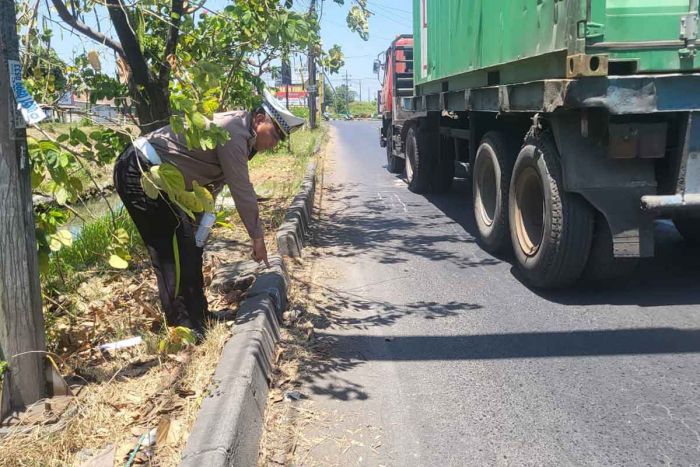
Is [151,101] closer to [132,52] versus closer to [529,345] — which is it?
[132,52]

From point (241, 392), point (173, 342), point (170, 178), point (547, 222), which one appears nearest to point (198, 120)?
point (170, 178)

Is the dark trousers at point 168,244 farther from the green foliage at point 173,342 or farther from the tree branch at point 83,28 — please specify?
→ the tree branch at point 83,28

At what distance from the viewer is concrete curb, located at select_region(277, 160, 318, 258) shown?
636cm

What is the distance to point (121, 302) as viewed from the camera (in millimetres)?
4855

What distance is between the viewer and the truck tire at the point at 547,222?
4742 millimetres

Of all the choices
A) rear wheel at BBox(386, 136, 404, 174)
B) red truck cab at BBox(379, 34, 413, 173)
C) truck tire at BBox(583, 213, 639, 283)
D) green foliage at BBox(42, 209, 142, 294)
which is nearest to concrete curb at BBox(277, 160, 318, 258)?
green foliage at BBox(42, 209, 142, 294)

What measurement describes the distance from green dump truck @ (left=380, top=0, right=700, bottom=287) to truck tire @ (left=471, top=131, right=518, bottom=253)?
0.02 m

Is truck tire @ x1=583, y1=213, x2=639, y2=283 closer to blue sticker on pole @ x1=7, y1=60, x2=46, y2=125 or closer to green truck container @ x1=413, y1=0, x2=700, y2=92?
green truck container @ x1=413, y1=0, x2=700, y2=92

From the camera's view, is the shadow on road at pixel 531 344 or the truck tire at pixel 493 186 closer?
the shadow on road at pixel 531 344

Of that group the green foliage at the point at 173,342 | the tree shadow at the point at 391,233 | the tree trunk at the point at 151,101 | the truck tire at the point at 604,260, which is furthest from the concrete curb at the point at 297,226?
the truck tire at the point at 604,260

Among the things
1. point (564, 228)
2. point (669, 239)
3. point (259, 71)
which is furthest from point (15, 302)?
point (669, 239)

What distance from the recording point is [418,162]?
422 inches

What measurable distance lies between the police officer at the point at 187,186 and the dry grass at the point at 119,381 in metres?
0.28

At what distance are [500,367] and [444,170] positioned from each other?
7006 mm
